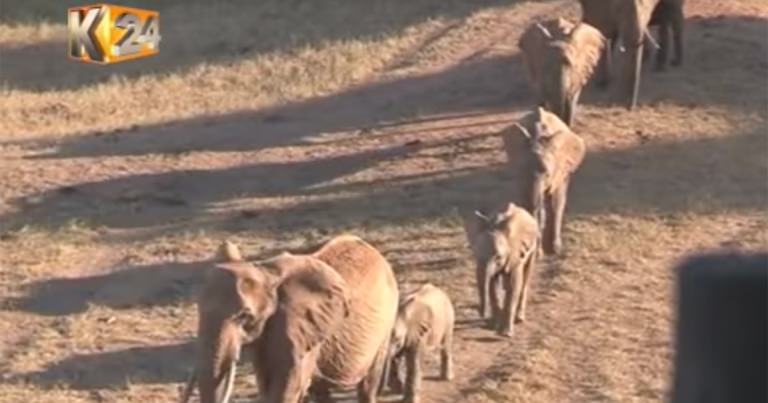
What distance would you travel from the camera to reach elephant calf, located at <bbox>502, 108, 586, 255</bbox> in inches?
571

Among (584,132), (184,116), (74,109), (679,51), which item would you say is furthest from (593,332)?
(74,109)

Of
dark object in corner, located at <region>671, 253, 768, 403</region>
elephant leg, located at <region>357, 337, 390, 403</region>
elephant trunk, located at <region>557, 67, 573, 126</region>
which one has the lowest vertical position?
elephant leg, located at <region>357, 337, 390, 403</region>

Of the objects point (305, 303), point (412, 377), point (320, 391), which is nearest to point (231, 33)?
point (412, 377)

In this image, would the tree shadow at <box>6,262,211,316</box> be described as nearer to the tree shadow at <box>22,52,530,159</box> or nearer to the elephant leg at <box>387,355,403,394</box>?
the elephant leg at <box>387,355,403,394</box>

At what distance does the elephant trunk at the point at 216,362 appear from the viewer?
26.6 ft

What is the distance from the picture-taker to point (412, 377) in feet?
35.2

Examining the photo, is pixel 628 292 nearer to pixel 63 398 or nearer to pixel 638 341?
pixel 638 341

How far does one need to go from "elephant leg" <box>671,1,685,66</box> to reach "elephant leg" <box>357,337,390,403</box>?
1223 cm

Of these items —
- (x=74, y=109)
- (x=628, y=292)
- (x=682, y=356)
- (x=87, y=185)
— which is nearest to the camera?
(x=682, y=356)

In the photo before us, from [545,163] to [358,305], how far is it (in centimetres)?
518

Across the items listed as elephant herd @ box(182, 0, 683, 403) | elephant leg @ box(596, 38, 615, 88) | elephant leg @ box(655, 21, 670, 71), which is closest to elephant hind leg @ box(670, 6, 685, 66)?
elephant leg @ box(655, 21, 670, 71)

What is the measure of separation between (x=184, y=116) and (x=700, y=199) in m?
8.09

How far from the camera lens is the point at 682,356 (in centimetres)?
134

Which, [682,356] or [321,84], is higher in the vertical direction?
[682,356]
